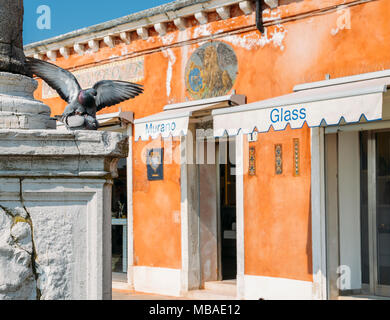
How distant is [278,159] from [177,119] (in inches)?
60.8

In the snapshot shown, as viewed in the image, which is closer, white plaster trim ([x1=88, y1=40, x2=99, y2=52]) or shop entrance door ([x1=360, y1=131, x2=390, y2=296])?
shop entrance door ([x1=360, y1=131, x2=390, y2=296])

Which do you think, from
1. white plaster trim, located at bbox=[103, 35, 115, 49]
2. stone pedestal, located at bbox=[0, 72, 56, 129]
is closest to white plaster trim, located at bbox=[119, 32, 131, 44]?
white plaster trim, located at bbox=[103, 35, 115, 49]

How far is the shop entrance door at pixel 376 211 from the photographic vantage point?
849 centimetres

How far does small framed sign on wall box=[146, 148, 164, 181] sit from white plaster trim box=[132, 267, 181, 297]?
156cm

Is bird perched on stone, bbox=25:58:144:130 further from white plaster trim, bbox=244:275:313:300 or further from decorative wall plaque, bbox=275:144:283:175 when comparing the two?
white plaster trim, bbox=244:275:313:300

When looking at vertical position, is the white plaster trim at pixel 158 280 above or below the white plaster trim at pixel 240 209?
below

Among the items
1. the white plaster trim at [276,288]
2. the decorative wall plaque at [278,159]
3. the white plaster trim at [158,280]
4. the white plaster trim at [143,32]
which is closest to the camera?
the white plaster trim at [276,288]

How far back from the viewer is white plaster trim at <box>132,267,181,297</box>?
1041 cm

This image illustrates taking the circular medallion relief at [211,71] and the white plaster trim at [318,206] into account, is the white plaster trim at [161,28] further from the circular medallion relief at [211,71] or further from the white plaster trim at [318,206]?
the white plaster trim at [318,206]

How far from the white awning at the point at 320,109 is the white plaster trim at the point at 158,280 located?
3160mm

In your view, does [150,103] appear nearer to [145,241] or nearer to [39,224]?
[145,241]

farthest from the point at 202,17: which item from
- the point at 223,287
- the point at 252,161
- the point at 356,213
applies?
the point at 223,287

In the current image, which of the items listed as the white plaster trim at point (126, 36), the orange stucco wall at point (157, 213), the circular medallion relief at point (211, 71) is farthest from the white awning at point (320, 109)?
the white plaster trim at point (126, 36)
